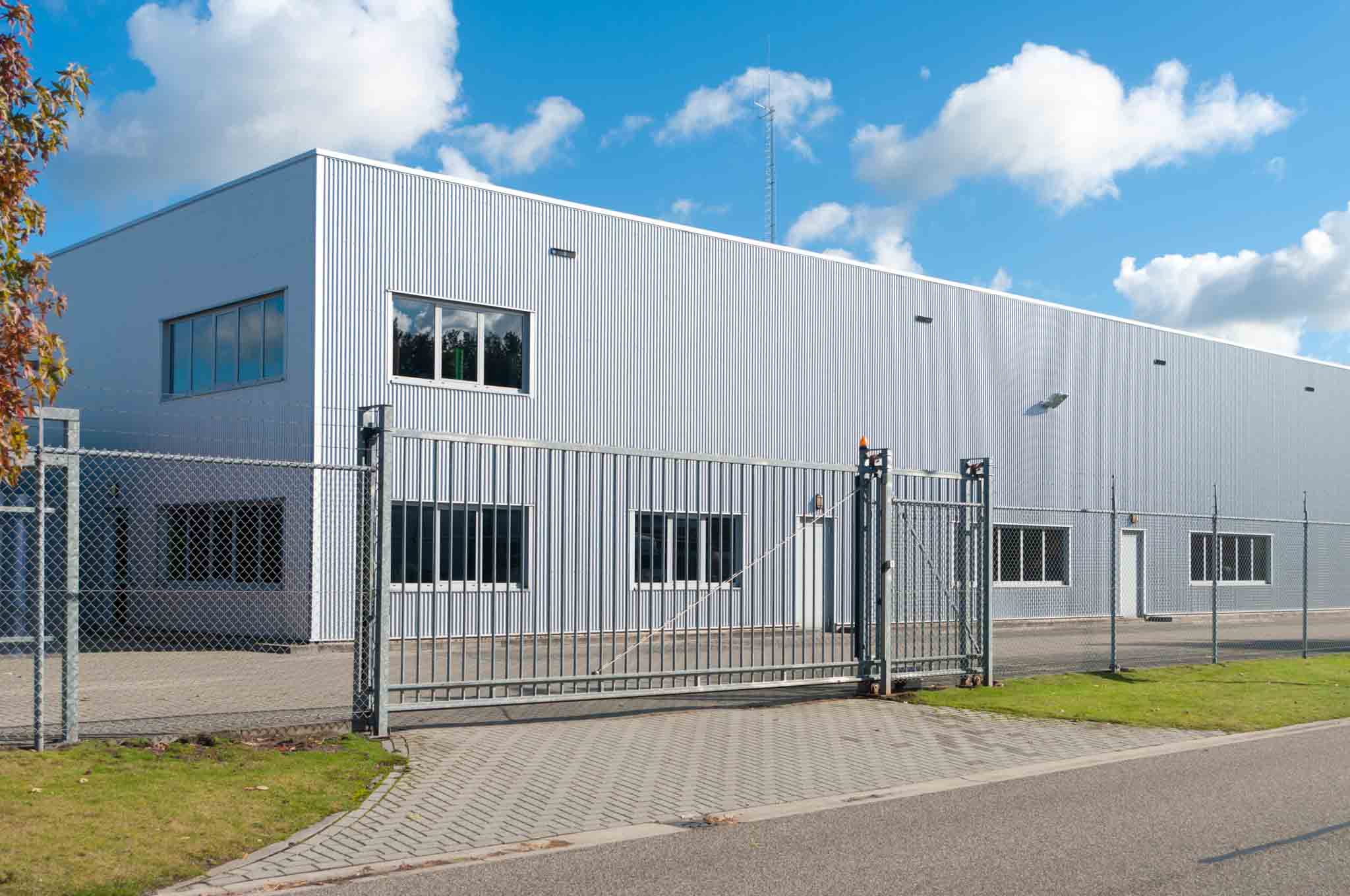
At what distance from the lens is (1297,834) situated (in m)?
7.34

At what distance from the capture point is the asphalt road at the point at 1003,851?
6324 millimetres

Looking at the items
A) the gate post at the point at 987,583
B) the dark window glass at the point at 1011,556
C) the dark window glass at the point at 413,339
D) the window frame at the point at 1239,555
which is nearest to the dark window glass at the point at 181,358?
the dark window glass at the point at 413,339

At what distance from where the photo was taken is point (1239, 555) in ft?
116

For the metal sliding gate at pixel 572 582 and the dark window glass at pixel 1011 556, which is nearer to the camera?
the metal sliding gate at pixel 572 582

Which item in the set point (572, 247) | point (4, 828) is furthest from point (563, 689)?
point (572, 247)

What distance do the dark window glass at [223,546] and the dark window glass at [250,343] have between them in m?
2.35

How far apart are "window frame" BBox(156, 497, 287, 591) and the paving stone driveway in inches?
385

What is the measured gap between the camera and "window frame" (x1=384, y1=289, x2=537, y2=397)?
21.2 meters

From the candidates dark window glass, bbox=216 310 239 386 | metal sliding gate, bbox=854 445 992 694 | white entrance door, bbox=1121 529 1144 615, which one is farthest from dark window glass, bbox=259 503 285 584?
white entrance door, bbox=1121 529 1144 615

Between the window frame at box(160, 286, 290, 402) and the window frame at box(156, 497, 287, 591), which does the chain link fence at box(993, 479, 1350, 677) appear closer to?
the window frame at box(156, 497, 287, 591)

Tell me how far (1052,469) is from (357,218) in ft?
61.0

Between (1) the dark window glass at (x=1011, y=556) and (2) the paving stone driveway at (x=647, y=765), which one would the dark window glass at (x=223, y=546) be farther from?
(1) the dark window glass at (x=1011, y=556)

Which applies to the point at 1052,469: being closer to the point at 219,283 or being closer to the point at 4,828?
the point at 219,283

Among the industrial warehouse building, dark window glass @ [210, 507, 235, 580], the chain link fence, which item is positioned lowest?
the chain link fence
